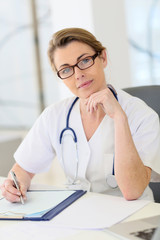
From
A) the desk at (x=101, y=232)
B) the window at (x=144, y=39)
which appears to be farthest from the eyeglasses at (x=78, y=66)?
the window at (x=144, y=39)

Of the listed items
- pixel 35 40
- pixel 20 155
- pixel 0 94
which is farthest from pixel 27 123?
pixel 20 155

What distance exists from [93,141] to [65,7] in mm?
2488

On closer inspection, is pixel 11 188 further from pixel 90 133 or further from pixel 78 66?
pixel 78 66

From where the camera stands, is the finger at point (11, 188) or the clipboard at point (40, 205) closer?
the clipboard at point (40, 205)

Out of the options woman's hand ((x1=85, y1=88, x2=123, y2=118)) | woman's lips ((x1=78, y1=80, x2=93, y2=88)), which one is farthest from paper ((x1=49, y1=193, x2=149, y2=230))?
woman's lips ((x1=78, y1=80, x2=93, y2=88))

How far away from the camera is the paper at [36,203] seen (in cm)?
101

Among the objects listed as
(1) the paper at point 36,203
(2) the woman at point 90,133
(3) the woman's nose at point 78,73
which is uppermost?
(3) the woman's nose at point 78,73

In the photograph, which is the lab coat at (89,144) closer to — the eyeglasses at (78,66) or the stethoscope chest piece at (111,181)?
the stethoscope chest piece at (111,181)

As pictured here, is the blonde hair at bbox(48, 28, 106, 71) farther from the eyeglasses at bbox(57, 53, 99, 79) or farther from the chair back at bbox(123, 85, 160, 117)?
the chair back at bbox(123, 85, 160, 117)

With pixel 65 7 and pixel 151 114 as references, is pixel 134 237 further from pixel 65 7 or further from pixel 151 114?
pixel 65 7

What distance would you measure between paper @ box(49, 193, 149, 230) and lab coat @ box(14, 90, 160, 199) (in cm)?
21

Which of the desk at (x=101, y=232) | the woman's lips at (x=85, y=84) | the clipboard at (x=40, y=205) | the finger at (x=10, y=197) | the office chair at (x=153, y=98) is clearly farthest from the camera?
the office chair at (x=153, y=98)

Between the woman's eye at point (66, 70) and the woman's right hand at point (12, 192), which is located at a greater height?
the woman's eye at point (66, 70)

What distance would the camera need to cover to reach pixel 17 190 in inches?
44.4
